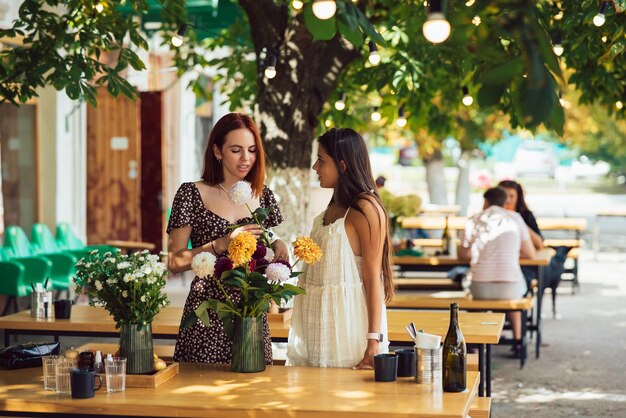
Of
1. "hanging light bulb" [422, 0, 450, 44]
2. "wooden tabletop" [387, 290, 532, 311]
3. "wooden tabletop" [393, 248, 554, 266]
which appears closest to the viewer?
"hanging light bulb" [422, 0, 450, 44]

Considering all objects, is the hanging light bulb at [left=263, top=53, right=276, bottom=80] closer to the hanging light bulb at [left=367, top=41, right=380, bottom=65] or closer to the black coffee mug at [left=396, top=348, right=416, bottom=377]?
the hanging light bulb at [left=367, top=41, right=380, bottom=65]

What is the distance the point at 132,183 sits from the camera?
1473cm

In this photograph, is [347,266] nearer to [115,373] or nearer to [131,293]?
[131,293]

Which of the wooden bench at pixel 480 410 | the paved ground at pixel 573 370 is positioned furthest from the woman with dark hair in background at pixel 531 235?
the wooden bench at pixel 480 410

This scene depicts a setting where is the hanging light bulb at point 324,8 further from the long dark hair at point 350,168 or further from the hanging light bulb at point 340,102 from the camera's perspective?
the hanging light bulb at point 340,102

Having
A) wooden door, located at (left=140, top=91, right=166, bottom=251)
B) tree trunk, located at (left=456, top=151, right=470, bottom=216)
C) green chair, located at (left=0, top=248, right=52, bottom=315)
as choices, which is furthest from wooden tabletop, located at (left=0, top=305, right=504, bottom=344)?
tree trunk, located at (left=456, top=151, right=470, bottom=216)

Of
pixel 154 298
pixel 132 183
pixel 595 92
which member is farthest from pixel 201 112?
pixel 154 298

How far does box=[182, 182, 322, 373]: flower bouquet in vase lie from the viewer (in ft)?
13.3

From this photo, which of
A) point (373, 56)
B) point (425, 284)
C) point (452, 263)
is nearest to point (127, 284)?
point (373, 56)

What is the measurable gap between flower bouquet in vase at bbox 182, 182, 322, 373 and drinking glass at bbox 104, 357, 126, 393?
14.3 inches

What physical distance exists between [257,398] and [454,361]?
786mm

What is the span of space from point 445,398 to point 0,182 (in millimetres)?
9215

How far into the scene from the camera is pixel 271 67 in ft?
24.5

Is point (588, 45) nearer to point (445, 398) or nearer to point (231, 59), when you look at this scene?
point (445, 398)
